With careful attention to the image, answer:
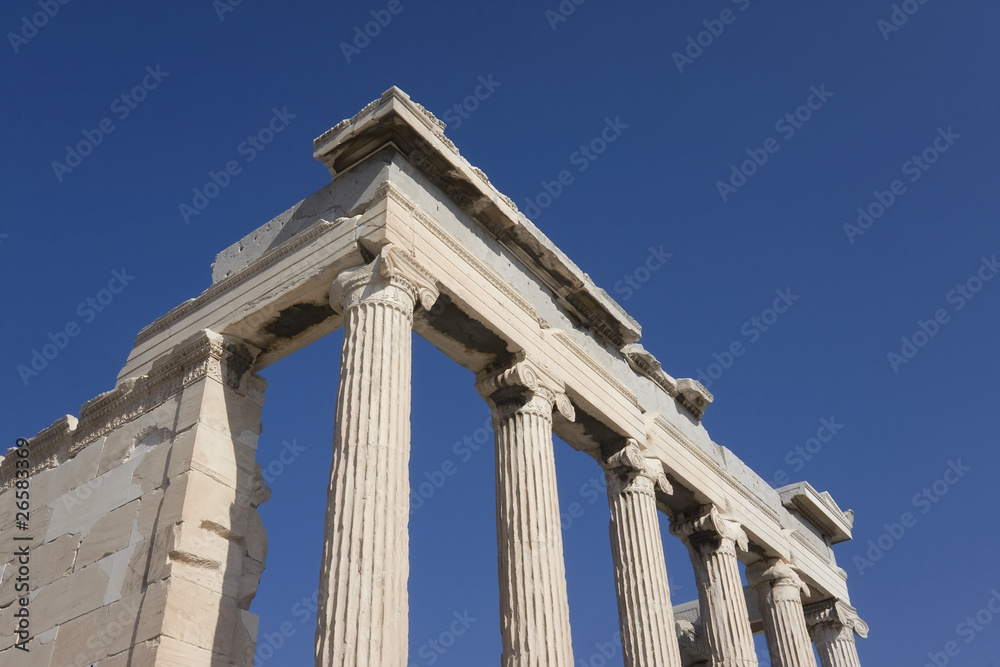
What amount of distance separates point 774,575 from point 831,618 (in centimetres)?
364

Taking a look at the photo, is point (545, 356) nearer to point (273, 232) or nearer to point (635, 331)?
point (635, 331)

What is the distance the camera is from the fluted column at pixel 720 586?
18.7 meters

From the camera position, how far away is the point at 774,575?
22.3 metres

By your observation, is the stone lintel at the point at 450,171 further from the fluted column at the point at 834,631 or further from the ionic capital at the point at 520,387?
the fluted column at the point at 834,631

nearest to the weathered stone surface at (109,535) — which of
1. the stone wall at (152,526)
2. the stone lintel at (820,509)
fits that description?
the stone wall at (152,526)

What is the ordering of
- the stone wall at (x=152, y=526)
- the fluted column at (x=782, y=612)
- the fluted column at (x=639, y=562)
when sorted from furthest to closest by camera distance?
the fluted column at (x=782, y=612)
the fluted column at (x=639, y=562)
the stone wall at (x=152, y=526)

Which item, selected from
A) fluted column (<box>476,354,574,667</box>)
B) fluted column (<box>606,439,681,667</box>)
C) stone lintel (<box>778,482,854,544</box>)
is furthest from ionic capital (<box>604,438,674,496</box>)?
stone lintel (<box>778,482,854,544</box>)

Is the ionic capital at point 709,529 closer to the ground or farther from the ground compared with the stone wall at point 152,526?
farther from the ground

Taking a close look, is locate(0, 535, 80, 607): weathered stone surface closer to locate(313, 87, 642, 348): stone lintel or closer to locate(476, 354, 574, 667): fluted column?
locate(476, 354, 574, 667): fluted column

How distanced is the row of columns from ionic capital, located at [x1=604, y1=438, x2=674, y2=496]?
26 mm

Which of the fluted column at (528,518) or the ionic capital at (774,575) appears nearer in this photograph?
the fluted column at (528,518)

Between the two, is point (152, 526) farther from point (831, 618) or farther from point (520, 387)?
point (831, 618)

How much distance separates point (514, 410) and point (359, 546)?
4989mm

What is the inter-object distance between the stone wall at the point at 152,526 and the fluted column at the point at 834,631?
54.4ft
